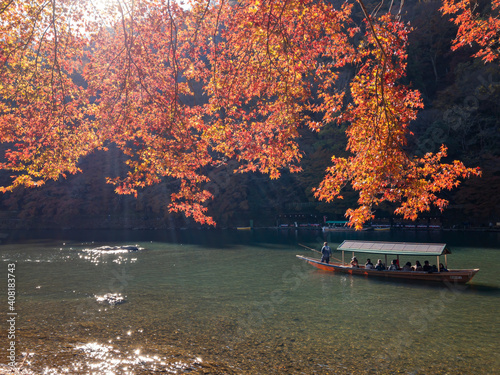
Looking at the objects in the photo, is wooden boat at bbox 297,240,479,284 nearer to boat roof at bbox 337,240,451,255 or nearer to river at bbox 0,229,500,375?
boat roof at bbox 337,240,451,255

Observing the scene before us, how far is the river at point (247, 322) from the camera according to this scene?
11.2m

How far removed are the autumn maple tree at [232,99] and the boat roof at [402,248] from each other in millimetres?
13303

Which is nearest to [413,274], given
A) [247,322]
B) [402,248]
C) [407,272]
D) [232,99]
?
[407,272]

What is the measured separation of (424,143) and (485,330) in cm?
4241

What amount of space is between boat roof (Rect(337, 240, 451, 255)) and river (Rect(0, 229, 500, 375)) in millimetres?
1995

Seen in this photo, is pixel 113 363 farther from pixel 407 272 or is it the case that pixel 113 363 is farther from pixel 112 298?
pixel 407 272

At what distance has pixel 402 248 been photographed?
2245 cm

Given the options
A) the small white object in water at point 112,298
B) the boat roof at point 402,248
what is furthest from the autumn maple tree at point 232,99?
the boat roof at point 402,248

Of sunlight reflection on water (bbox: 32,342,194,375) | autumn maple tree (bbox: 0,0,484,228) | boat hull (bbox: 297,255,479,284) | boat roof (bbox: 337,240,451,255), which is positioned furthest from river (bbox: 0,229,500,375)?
autumn maple tree (bbox: 0,0,484,228)

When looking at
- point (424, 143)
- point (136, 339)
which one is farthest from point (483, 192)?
point (136, 339)

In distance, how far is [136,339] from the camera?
43.0 feet

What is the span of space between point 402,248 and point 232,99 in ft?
56.8

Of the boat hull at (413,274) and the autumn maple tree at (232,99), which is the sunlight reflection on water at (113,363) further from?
the boat hull at (413,274)

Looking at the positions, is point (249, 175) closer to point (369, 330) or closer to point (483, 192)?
point (483, 192)
